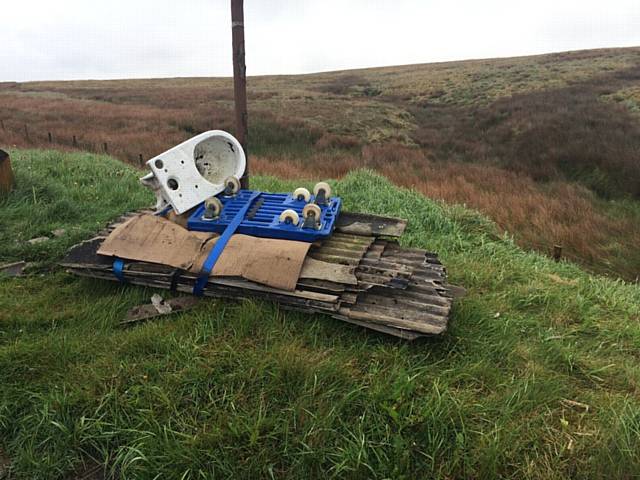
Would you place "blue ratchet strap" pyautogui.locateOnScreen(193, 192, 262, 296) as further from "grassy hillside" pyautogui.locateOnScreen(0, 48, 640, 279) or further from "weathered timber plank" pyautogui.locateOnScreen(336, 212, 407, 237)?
"grassy hillside" pyautogui.locateOnScreen(0, 48, 640, 279)

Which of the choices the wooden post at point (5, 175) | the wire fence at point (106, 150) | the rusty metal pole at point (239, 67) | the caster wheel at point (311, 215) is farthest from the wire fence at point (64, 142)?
the caster wheel at point (311, 215)

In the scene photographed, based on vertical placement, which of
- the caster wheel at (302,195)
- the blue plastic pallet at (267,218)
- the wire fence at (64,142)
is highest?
the wire fence at (64,142)

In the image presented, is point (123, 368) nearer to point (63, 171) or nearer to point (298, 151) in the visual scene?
point (63, 171)

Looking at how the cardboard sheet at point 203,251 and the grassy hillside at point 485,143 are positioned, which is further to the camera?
the grassy hillside at point 485,143

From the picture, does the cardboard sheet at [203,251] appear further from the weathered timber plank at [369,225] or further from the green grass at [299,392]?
the weathered timber plank at [369,225]

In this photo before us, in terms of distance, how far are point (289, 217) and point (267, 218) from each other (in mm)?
256

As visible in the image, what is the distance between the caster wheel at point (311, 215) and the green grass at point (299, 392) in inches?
32.2

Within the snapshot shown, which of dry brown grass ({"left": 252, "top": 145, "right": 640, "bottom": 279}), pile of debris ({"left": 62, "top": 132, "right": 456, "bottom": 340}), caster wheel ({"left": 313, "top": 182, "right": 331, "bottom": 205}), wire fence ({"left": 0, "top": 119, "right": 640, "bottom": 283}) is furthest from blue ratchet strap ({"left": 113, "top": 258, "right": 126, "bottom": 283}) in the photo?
dry brown grass ({"left": 252, "top": 145, "right": 640, "bottom": 279})


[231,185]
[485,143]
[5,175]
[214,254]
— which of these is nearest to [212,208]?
[231,185]

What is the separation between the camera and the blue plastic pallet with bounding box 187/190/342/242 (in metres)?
3.21

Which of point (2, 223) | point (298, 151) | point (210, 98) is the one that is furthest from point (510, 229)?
point (210, 98)

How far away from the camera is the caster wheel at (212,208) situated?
11.2 ft

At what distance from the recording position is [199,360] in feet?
7.70

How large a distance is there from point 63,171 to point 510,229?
7.69 m
